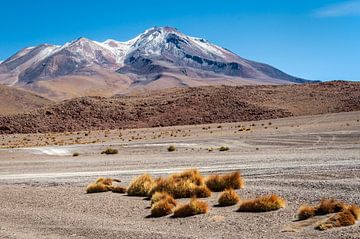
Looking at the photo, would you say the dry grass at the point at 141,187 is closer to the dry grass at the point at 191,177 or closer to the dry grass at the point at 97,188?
the dry grass at the point at 191,177

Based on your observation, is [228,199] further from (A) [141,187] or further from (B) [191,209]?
(A) [141,187]

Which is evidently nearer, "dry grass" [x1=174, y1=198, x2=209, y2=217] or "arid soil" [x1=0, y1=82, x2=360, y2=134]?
"dry grass" [x1=174, y1=198, x2=209, y2=217]

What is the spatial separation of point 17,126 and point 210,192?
255 ft

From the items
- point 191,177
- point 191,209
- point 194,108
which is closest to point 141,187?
point 191,177

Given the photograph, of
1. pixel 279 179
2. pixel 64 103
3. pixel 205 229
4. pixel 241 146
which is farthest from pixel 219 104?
pixel 205 229

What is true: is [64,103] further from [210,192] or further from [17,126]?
[210,192]

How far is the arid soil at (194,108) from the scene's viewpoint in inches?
3396

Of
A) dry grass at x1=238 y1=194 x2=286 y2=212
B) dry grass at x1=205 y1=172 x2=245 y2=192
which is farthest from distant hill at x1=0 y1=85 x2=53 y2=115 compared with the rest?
dry grass at x1=238 y1=194 x2=286 y2=212

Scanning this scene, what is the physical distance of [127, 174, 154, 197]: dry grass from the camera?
17.4m

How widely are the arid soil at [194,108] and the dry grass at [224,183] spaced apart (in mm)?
65576

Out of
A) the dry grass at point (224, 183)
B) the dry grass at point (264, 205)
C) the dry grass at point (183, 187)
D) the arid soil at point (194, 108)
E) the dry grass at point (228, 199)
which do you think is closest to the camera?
the dry grass at point (264, 205)

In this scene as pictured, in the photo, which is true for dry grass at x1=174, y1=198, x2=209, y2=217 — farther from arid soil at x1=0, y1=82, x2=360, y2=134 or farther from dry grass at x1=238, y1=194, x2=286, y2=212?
arid soil at x1=0, y1=82, x2=360, y2=134

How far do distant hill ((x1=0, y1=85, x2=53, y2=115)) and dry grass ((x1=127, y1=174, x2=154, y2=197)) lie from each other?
386 ft

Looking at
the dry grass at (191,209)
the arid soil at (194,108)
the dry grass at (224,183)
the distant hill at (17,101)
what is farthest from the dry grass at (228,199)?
the distant hill at (17,101)
